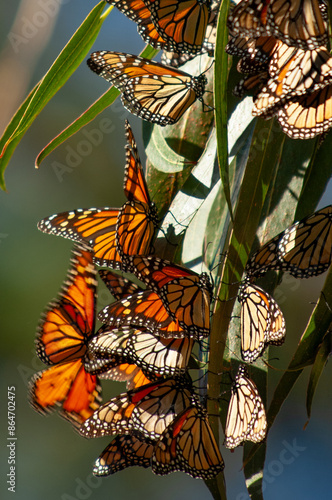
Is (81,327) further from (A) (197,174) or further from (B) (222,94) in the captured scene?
(B) (222,94)

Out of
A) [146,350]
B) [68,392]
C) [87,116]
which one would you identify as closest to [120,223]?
[87,116]

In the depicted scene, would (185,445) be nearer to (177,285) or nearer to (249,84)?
(177,285)

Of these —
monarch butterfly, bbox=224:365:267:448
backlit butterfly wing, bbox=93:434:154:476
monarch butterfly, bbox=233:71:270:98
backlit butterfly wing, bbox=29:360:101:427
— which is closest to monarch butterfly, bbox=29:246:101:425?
backlit butterfly wing, bbox=29:360:101:427

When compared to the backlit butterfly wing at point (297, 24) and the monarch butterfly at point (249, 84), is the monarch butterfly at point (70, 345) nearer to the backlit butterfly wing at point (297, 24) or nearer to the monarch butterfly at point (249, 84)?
the monarch butterfly at point (249, 84)

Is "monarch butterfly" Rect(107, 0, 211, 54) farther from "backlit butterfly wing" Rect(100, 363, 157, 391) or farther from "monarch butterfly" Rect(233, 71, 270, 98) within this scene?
"backlit butterfly wing" Rect(100, 363, 157, 391)

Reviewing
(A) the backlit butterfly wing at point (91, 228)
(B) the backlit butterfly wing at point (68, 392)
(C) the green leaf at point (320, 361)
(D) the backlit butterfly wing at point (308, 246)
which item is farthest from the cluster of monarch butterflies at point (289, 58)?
(B) the backlit butterfly wing at point (68, 392)

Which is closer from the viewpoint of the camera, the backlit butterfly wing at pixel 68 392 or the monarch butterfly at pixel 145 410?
the monarch butterfly at pixel 145 410

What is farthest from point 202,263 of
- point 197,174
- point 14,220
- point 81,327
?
point 14,220

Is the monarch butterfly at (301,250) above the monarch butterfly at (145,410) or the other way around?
above
